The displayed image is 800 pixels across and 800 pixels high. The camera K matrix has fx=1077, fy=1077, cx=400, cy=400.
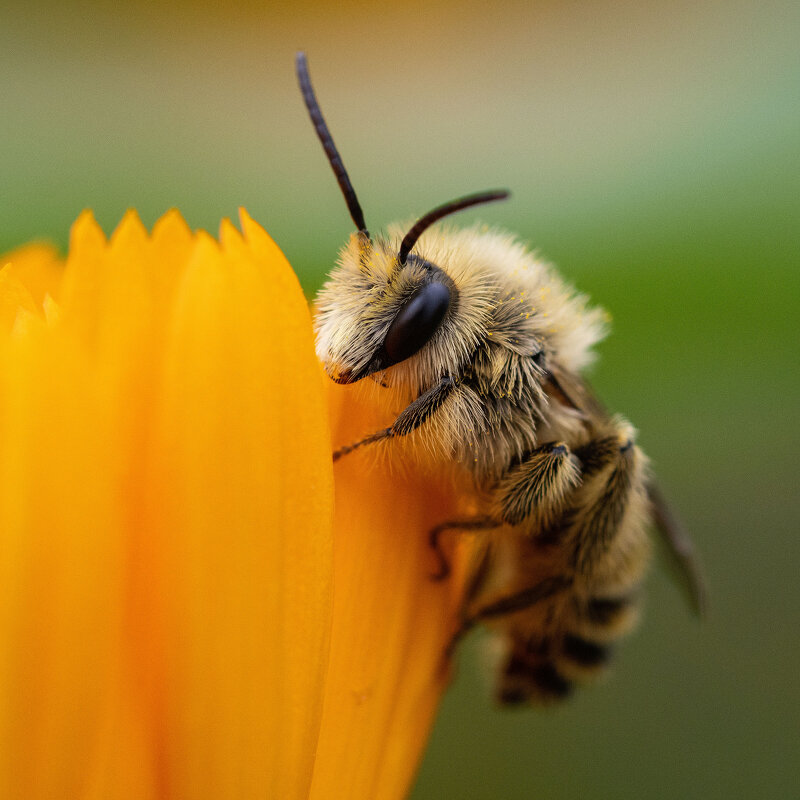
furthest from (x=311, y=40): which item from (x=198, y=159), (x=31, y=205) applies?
(x=31, y=205)

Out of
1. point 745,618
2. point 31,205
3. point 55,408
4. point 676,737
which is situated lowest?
point 676,737

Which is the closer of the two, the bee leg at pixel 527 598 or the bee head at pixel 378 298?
the bee head at pixel 378 298

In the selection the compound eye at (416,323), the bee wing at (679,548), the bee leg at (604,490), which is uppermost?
the compound eye at (416,323)

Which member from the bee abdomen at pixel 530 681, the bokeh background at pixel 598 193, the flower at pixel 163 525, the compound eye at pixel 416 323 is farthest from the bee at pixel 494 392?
the bokeh background at pixel 598 193

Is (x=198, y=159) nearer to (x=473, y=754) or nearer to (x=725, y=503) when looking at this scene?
(x=473, y=754)

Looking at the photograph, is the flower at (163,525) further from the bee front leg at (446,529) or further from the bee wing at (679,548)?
the bee wing at (679,548)

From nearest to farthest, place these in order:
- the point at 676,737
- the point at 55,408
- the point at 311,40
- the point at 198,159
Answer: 1. the point at 55,408
2. the point at 198,159
3. the point at 676,737
4. the point at 311,40

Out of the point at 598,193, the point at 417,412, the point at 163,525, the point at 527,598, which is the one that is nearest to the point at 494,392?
the point at 417,412
